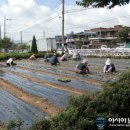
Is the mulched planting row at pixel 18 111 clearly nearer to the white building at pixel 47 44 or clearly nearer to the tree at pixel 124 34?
the white building at pixel 47 44

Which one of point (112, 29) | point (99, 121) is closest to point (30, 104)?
point (99, 121)

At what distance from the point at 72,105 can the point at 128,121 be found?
1.46 meters

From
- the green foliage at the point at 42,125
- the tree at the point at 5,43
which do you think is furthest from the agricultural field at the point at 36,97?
the tree at the point at 5,43

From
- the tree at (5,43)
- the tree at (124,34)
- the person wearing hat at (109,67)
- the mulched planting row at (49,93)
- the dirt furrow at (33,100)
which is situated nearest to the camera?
the dirt furrow at (33,100)

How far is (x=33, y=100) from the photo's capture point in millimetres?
13398

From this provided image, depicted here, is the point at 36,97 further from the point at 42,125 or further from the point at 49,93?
the point at 42,125

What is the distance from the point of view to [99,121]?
7.11 m

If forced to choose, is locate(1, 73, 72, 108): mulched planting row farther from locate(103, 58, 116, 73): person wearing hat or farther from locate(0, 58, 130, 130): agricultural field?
locate(103, 58, 116, 73): person wearing hat

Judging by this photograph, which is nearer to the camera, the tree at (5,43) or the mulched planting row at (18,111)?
the mulched planting row at (18,111)

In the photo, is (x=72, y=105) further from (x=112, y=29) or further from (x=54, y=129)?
(x=112, y=29)

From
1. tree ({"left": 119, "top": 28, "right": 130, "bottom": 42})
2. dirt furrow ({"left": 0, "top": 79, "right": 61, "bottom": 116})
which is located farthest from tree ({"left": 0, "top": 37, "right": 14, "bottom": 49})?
dirt furrow ({"left": 0, "top": 79, "right": 61, "bottom": 116})

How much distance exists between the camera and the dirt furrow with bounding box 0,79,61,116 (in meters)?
11.4

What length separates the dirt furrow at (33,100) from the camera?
37.5 ft

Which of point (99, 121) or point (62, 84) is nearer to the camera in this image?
point (99, 121)
